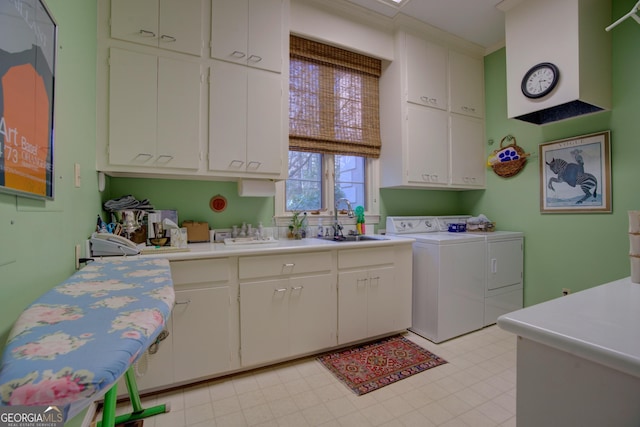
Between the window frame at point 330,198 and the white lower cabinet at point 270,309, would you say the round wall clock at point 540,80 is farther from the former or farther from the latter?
the white lower cabinet at point 270,309

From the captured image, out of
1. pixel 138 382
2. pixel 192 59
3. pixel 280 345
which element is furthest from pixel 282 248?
pixel 192 59

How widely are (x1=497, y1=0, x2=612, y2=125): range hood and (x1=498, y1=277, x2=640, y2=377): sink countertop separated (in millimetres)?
2006

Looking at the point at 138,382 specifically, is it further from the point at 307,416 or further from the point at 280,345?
the point at 307,416

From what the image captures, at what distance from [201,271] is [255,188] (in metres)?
0.77

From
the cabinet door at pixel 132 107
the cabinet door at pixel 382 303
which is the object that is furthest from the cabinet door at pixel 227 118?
the cabinet door at pixel 382 303

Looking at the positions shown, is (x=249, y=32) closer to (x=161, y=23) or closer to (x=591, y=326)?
(x=161, y=23)

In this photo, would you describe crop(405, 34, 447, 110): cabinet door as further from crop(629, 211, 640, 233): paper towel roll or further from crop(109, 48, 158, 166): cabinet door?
crop(109, 48, 158, 166): cabinet door

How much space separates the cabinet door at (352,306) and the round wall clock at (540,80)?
6.78 feet

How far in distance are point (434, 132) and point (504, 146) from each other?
870 millimetres

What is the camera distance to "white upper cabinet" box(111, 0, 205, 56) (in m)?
1.74

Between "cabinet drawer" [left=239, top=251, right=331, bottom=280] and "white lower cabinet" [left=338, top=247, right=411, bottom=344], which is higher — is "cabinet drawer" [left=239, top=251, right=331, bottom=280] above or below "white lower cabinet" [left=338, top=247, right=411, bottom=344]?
above

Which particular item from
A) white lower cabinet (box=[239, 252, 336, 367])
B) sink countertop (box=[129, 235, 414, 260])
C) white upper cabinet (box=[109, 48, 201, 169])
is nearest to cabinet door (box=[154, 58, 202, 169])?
white upper cabinet (box=[109, 48, 201, 169])

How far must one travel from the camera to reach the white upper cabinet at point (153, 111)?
5.71 feet

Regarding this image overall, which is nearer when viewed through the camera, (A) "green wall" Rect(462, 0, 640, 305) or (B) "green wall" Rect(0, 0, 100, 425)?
(B) "green wall" Rect(0, 0, 100, 425)
